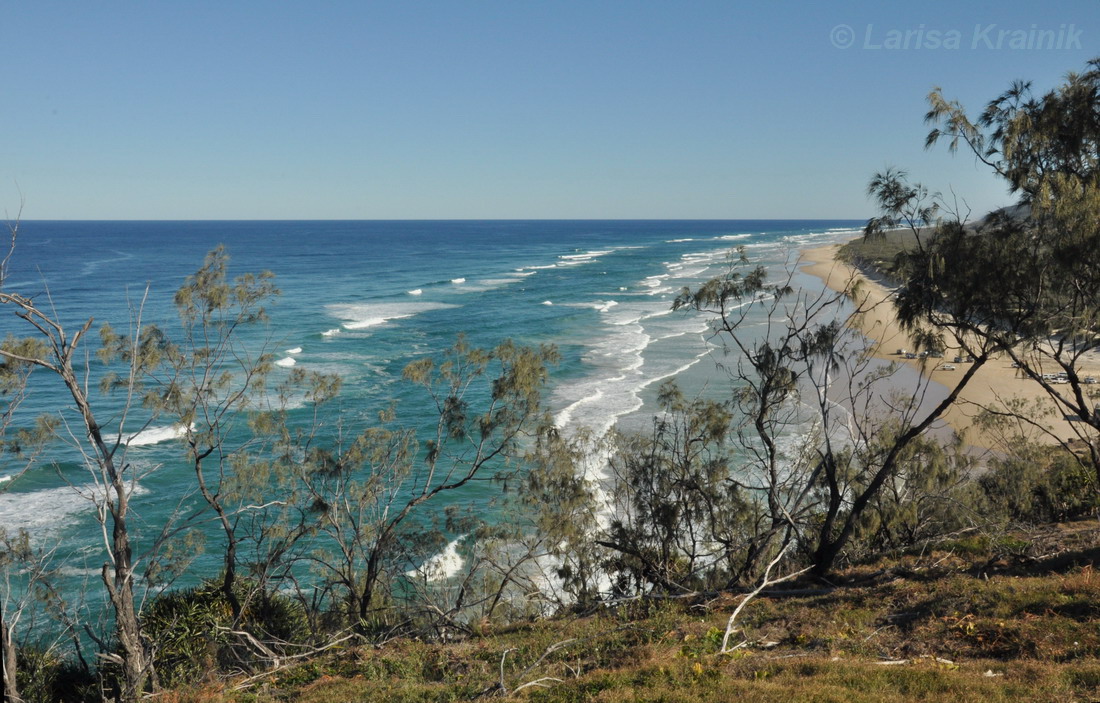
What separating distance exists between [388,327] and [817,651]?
4172 cm

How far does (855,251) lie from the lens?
608 inches

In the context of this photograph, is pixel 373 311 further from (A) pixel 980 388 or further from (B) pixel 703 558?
(B) pixel 703 558

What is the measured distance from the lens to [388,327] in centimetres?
4834

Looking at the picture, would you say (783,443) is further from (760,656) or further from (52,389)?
(52,389)

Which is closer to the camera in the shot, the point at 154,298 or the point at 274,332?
the point at 274,332

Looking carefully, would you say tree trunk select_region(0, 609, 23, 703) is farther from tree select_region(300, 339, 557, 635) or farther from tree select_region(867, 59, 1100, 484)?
tree select_region(867, 59, 1100, 484)

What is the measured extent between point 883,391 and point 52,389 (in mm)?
34592

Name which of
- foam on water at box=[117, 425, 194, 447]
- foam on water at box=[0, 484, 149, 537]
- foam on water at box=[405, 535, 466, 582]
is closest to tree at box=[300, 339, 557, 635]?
foam on water at box=[405, 535, 466, 582]

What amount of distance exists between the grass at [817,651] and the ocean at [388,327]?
5.21 meters

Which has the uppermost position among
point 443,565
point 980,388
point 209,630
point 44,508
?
point 980,388

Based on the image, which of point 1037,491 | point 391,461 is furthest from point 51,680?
point 1037,491

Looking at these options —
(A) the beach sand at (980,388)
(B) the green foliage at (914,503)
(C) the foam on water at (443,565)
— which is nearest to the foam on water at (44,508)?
(C) the foam on water at (443,565)

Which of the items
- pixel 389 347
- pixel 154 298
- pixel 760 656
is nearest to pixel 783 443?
pixel 760 656

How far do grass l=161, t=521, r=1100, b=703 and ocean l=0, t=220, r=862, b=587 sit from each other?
5.21 meters
